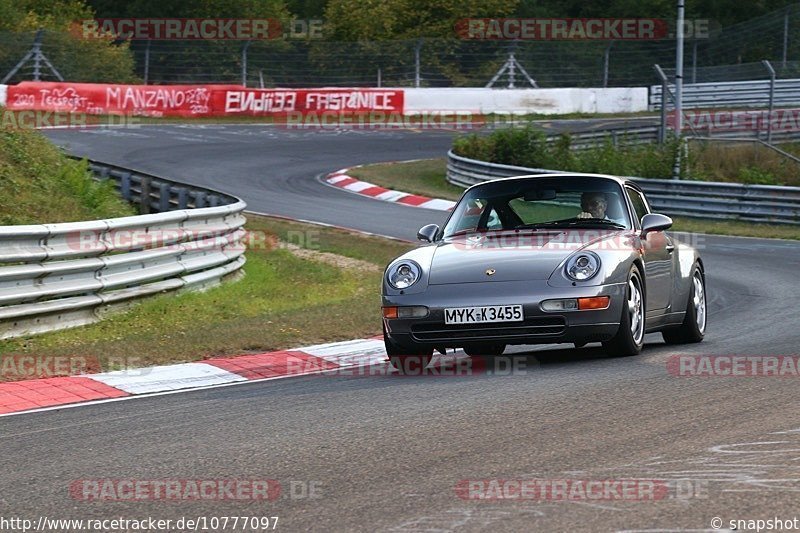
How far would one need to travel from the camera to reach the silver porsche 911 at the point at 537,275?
8219 millimetres

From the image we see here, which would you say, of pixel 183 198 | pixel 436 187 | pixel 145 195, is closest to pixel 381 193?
pixel 436 187

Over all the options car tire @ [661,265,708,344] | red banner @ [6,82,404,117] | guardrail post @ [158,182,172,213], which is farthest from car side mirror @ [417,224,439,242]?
red banner @ [6,82,404,117]

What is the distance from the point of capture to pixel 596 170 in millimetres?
26828

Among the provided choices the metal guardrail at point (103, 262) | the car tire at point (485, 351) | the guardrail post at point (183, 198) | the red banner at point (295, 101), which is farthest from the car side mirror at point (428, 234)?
the red banner at point (295, 101)

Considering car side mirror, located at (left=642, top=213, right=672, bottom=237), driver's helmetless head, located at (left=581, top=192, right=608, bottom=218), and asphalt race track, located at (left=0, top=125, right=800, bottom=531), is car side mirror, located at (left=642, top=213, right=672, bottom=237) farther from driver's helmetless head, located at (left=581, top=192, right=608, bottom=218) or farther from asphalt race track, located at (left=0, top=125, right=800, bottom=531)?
asphalt race track, located at (left=0, top=125, right=800, bottom=531)

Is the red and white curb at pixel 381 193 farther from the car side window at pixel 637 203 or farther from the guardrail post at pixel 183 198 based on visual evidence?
the car side window at pixel 637 203

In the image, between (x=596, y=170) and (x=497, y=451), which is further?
(x=596, y=170)

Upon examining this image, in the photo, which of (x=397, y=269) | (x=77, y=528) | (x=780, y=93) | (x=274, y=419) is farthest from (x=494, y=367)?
(x=780, y=93)

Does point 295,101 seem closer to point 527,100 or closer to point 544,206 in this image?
point 527,100

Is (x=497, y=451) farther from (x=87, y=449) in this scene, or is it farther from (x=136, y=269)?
(x=136, y=269)

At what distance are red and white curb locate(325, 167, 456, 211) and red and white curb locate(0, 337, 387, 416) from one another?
14.2 m

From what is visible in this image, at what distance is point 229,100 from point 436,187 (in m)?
14.0

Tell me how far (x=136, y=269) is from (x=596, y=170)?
54.1 ft

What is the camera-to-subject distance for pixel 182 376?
8555 mm
